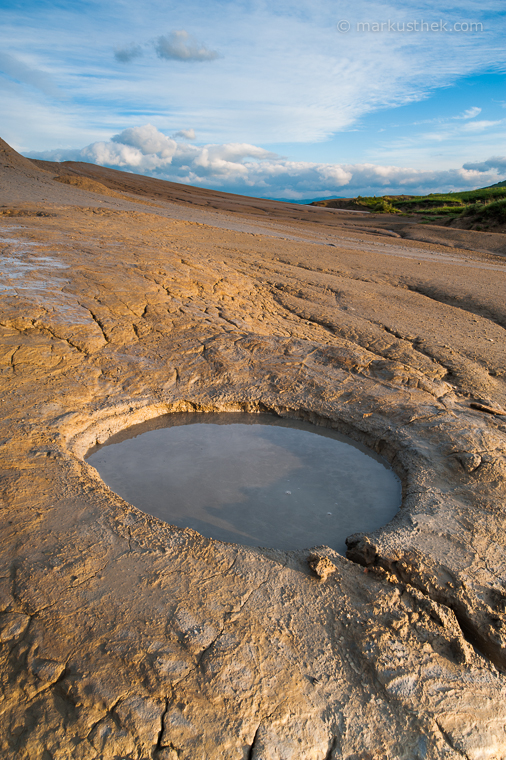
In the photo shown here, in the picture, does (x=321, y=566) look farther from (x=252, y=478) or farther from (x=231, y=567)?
(x=252, y=478)

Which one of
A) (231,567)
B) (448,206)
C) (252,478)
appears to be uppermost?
(448,206)

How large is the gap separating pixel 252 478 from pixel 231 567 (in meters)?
1.14

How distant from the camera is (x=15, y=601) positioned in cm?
230

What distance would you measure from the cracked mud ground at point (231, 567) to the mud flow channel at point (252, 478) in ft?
0.65

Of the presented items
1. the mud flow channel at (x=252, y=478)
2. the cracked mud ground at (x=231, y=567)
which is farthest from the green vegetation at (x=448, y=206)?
the mud flow channel at (x=252, y=478)

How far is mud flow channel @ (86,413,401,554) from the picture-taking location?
323 centimetres

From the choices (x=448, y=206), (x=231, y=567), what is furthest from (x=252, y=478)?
(x=448, y=206)

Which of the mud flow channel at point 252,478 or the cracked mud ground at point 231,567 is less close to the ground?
the cracked mud ground at point 231,567

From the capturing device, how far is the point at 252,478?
12.3 ft

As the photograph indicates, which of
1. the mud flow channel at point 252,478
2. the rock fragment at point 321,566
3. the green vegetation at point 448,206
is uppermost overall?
the green vegetation at point 448,206

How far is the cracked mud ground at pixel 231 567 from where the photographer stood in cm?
196

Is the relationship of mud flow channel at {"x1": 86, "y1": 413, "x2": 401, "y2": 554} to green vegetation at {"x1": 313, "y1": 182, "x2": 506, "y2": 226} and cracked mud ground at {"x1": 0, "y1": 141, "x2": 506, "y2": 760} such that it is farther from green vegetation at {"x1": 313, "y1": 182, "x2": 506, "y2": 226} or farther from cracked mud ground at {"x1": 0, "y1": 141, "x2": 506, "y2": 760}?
green vegetation at {"x1": 313, "y1": 182, "x2": 506, "y2": 226}

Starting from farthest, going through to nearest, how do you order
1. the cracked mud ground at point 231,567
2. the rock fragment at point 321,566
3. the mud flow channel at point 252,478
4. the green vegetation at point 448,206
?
the green vegetation at point 448,206 < the mud flow channel at point 252,478 < the rock fragment at point 321,566 < the cracked mud ground at point 231,567

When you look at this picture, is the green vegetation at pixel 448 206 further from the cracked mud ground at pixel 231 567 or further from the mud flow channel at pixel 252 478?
the mud flow channel at pixel 252 478
